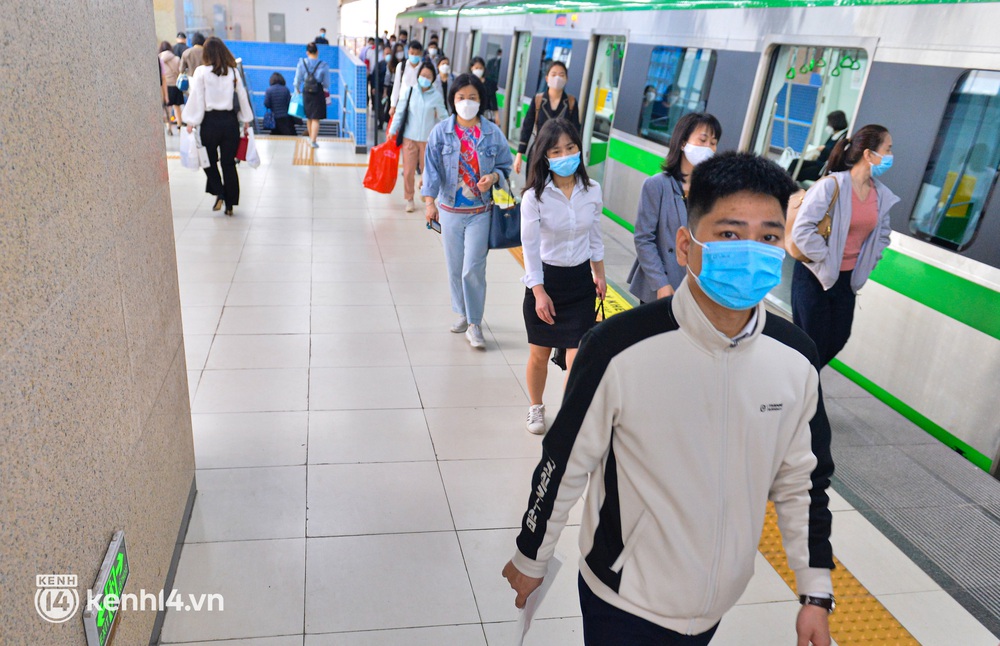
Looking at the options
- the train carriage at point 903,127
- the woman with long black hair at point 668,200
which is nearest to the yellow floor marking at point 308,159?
the train carriage at point 903,127

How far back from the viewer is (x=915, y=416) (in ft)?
14.4

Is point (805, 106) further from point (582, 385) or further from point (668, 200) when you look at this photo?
point (582, 385)

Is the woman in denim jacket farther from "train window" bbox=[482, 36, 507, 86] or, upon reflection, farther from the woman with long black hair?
"train window" bbox=[482, 36, 507, 86]

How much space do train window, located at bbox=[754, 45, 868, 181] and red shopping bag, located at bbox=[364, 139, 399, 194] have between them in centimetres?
372

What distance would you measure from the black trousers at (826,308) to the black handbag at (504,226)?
1.71 metres

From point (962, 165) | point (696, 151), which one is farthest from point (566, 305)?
point (962, 165)

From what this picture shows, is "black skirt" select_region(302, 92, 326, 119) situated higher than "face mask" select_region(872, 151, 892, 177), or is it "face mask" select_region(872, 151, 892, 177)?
"face mask" select_region(872, 151, 892, 177)

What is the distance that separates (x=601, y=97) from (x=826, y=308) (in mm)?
5799

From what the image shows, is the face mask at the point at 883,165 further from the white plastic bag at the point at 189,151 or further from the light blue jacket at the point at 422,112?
the white plastic bag at the point at 189,151

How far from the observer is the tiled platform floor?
2678 mm

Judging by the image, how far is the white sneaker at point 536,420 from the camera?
13.1ft

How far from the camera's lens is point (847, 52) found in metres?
5.02

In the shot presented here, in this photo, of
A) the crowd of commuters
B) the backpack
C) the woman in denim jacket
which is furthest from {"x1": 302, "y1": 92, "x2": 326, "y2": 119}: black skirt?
the crowd of commuters

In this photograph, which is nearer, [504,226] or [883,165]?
[883,165]
